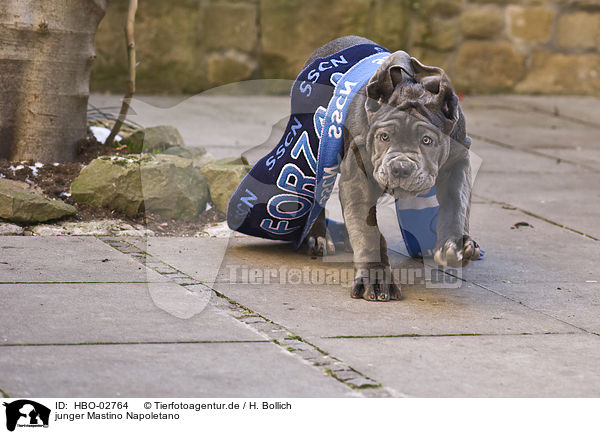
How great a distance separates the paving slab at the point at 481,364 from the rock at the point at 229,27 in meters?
6.71

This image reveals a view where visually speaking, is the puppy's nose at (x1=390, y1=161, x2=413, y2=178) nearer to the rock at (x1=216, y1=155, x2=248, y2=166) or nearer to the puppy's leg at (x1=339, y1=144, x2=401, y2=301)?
the puppy's leg at (x1=339, y1=144, x2=401, y2=301)

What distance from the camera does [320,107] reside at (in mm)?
4410

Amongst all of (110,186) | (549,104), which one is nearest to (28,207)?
(110,186)

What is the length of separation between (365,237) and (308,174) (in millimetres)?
497

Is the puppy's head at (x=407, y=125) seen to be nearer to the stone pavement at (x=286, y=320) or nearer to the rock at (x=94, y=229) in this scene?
the stone pavement at (x=286, y=320)

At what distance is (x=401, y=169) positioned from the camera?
371 cm

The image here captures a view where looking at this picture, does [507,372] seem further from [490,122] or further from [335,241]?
[490,122]

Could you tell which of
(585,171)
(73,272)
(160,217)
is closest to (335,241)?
(160,217)

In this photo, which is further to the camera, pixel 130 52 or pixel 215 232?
pixel 130 52

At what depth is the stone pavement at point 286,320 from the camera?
304cm

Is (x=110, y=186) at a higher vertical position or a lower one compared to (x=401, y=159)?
lower

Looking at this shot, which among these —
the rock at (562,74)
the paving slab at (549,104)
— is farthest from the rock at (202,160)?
the rock at (562,74)

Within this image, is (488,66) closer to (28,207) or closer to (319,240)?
(319,240)

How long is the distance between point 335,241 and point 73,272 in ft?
5.04
